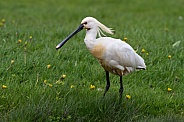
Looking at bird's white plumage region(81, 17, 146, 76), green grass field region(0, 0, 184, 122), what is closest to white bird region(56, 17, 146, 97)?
bird's white plumage region(81, 17, 146, 76)

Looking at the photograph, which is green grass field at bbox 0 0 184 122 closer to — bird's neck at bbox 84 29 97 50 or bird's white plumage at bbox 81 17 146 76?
bird's white plumage at bbox 81 17 146 76

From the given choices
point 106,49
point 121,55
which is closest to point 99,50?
point 106,49

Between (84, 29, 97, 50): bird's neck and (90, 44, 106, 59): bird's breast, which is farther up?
(84, 29, 97, 50): bird's neck

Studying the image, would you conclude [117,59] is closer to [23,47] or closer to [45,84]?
[45,84]

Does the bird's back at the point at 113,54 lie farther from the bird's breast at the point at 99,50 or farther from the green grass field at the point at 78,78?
the green grass field at the point at 78,78

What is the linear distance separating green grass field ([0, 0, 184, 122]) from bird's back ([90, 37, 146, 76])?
1.25ft

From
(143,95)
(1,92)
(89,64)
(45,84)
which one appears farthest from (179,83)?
(1,92)

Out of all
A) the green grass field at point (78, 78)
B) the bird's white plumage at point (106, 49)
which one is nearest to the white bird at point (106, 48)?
the bird's white plumage at point (106, 49)

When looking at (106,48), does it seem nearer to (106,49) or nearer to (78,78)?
(106,49)

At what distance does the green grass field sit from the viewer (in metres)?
5.07

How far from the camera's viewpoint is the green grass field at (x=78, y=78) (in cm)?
507

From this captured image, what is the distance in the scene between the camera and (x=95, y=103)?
16.9 ft

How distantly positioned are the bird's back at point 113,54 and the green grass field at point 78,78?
382 millimetres

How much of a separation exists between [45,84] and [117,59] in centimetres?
105
